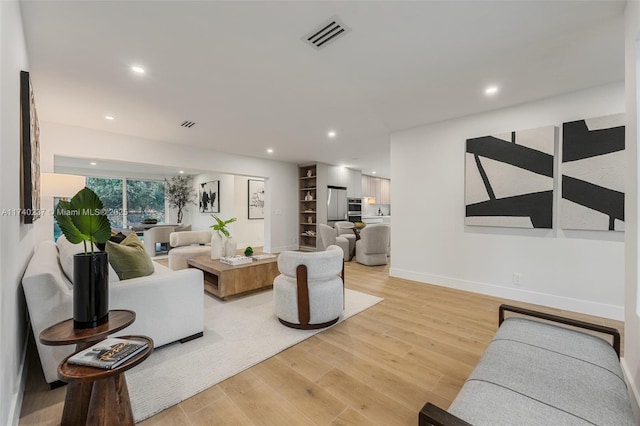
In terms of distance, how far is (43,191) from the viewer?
3.10 m

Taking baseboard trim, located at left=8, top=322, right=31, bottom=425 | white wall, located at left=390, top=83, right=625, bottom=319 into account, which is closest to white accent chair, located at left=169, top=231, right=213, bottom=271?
baseboard trim, located at left=8, top=322, right=31, bottom=425

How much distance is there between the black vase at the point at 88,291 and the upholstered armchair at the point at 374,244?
4.33 meters

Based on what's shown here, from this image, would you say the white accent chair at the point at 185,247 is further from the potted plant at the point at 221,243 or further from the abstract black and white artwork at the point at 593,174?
the abstract black and white artwork at the point at 593,174

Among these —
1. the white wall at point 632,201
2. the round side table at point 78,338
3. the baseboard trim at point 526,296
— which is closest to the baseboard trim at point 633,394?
the white wall at point 632,201

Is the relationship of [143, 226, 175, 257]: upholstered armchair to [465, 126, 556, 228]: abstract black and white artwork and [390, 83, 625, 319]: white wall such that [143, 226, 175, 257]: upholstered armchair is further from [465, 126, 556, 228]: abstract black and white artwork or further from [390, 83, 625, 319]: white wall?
[465, 126, 556, 228]: abstract black and white artwork

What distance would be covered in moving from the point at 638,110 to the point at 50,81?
15.3ft

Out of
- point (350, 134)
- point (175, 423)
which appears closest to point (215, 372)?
point (175, 423)

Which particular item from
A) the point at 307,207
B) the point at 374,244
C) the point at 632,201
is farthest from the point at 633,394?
the point at 307,207

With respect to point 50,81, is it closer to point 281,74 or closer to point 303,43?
point 281,74

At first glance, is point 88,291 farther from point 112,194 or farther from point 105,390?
point 112,194

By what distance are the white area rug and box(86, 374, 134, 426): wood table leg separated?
0.33 m

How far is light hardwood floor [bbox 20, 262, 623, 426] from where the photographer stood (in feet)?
4.84

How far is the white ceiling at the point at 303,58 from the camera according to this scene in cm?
173

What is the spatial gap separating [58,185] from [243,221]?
15.6ft
